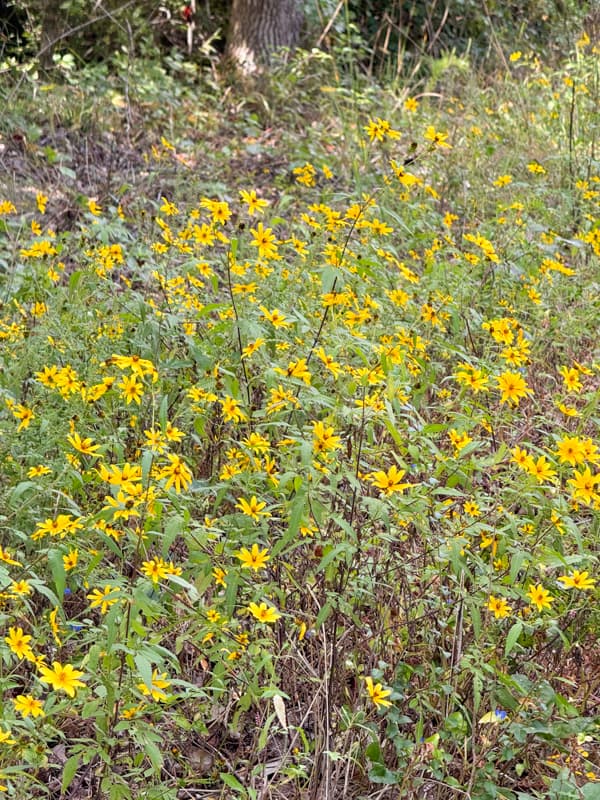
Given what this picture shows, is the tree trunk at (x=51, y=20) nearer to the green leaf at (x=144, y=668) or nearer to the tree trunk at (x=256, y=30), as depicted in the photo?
the tree trunk at (x=256, y=30)

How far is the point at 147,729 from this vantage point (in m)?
1.69

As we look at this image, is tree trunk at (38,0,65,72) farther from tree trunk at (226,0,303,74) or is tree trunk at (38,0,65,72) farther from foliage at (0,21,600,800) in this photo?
foliage at (0,21,600,800)

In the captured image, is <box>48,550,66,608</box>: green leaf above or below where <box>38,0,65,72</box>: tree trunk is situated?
above

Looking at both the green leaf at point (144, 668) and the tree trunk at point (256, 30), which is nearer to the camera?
the green leaf at point (144, 668)

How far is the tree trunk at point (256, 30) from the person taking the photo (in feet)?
24.5

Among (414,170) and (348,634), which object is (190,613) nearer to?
(348,634)

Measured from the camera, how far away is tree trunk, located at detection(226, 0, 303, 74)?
7480 mm

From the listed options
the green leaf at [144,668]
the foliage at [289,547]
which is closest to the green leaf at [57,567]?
the foliage at [289,547]

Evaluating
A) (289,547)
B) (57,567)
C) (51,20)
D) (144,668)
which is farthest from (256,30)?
(144,668)

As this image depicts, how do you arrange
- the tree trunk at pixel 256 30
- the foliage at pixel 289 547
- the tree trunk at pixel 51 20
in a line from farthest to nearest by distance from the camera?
the tree trunk at pixel 256 30 < the tree trunk at pixel 51 20 < the foliage at pixel 289 547

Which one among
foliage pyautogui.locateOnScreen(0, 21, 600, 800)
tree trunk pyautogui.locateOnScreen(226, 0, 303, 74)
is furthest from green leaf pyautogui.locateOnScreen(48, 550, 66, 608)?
tree trunk pyautogui.locateOnScreen(226, 0, 303, 74)

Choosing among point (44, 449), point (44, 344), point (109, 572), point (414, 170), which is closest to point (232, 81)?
point (414, 170)

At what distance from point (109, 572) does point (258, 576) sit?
1.05ft

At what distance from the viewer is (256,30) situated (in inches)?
297
